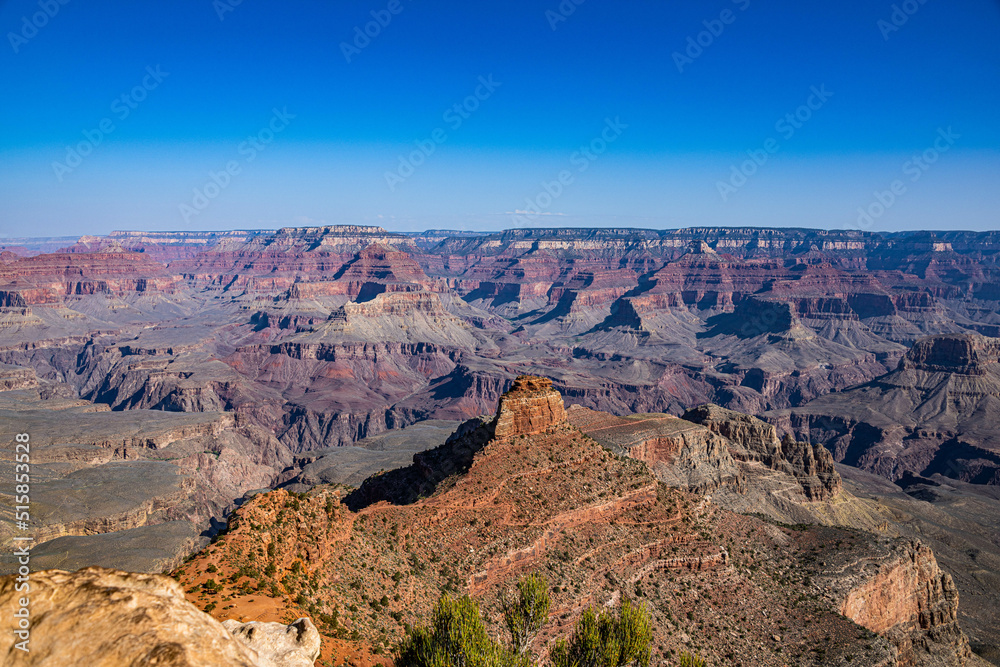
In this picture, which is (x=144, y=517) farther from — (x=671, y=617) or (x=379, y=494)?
(x=671, y=617)

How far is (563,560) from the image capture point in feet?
153

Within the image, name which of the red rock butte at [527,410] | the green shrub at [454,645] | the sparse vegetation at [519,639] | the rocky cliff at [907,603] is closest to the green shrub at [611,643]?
the sparse vegetation at [519,639]

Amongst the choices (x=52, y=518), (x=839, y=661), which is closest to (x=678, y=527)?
(x=839, y=661)

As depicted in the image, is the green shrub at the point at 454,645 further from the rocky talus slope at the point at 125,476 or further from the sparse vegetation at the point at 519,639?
the rocky talus slope at the point at 125,476

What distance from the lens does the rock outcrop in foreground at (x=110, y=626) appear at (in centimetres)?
1123

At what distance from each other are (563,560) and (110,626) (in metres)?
38.8

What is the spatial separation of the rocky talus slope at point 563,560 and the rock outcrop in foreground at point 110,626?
1426cm

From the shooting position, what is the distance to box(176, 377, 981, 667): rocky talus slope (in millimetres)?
33875

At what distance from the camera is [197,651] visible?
38.9ft

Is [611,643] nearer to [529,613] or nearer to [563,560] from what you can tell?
[529,613]

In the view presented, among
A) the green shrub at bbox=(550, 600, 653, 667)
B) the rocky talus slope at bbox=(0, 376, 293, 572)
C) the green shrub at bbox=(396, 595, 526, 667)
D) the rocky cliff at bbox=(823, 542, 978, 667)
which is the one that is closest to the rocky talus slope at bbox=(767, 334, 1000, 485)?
the rocky cliff at bbox=(823, 542, 978, 667)

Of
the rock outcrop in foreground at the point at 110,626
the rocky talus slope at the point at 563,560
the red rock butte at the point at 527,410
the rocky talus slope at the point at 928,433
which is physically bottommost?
the rocky talus slope at the point at 928,433

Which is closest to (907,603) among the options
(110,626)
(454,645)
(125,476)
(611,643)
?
(611,643)

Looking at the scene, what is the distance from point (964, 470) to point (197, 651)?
19400 centimetres
